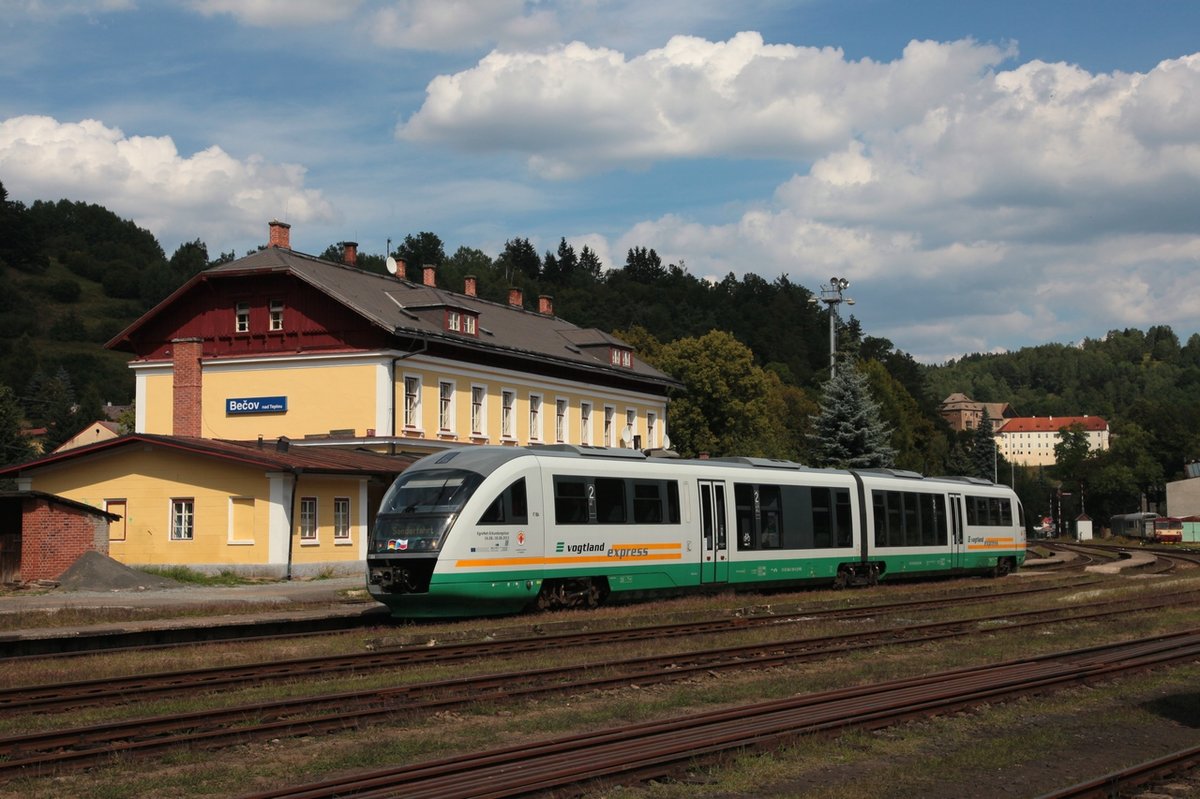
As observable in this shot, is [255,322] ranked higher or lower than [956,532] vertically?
higher

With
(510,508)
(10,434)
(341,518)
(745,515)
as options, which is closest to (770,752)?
(510,508)

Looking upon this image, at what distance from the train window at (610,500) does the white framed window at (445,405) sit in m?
23.6

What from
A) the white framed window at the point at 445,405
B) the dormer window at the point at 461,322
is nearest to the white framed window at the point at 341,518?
the white framed window at the point at 445,405

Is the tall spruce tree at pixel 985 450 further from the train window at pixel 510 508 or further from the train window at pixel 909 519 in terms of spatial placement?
the train window at pixel 510 508

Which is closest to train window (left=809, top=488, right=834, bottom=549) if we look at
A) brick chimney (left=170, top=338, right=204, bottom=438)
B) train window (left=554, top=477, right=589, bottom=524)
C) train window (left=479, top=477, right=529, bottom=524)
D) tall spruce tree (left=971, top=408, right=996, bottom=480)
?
train window (left=554, top=477, right=589, bottom=524)

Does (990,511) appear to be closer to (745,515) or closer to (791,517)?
(791,517)

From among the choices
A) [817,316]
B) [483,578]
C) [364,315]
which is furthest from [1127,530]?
[483,578]

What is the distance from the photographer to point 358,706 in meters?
12.3

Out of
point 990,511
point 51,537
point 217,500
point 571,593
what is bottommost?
point 571,593

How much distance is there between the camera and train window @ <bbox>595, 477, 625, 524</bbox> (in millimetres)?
23125

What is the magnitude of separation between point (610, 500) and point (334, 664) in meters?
8.60

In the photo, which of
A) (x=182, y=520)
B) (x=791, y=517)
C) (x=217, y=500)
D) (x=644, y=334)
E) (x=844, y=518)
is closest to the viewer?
(x=791, y=517)

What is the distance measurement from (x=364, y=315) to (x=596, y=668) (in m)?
30.1

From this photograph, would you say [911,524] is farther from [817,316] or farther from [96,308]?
[96,308]
